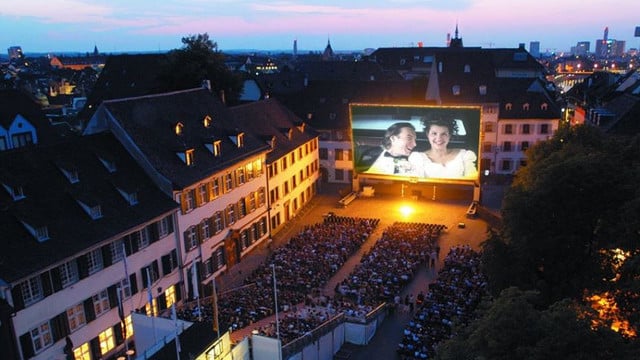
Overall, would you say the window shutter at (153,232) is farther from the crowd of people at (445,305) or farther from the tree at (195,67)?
the tree at (195,67)

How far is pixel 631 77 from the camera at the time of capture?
226ft

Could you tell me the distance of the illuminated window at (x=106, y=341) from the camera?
29.8 meters

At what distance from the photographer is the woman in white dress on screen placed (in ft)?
180

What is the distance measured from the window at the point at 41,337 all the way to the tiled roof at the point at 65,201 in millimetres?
3181

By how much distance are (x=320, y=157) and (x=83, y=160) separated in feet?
119

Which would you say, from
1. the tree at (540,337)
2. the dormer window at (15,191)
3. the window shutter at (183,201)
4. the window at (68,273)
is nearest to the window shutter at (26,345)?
the window at (68,273)

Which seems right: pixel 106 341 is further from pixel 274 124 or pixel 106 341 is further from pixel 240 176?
pixel 274 124

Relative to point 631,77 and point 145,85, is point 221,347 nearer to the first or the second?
point 145,85

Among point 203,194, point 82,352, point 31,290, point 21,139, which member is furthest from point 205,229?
point 21,139

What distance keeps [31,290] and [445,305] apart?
22.7 meters

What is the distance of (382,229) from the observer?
165 feet

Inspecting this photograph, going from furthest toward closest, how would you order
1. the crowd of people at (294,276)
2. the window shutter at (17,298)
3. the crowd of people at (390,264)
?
the crowd of people at (390,264), the crowd of people at (294,276), the window shutter at (17,298)

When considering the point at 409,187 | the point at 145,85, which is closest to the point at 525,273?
the point at 409,187

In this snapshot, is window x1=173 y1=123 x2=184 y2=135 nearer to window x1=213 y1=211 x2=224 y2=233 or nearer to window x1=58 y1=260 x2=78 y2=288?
window x1=213 y1=211 x2=224 y2=233
